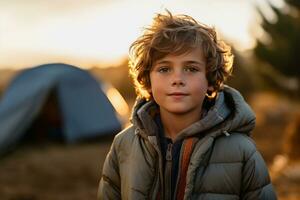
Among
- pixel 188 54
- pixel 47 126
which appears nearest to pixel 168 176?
pixel 188 54

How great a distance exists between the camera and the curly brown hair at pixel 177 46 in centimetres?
262

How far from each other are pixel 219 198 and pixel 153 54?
2.31ft

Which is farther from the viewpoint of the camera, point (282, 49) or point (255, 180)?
point (282, 49)

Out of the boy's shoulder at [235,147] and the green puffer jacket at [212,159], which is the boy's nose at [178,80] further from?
the boy's shoulder at [235,147]

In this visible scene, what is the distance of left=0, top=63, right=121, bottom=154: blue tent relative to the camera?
1012 centimetres

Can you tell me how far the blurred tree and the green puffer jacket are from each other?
10843mm

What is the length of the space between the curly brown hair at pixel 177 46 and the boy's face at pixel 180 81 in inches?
1.4

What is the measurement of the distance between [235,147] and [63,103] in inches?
324

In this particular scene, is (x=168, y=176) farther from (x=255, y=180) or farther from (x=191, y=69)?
(x=191, y=69)

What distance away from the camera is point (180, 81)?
2541 millimetres

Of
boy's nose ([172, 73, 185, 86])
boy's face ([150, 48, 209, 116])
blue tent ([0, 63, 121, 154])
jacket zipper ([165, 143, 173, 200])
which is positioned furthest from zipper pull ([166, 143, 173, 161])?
blue tent ([0, 63, 121, 154])

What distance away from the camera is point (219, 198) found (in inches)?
100

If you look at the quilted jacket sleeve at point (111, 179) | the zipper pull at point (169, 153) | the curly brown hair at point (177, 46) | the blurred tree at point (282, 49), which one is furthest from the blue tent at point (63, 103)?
the zipper pull at point (169, 153)

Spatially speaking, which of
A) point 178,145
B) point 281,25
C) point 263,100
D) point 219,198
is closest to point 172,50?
point 178,145
